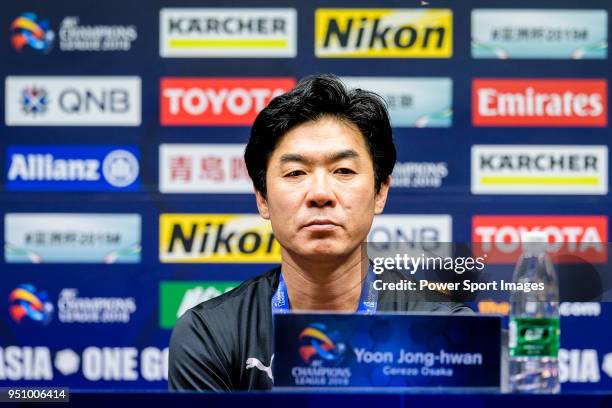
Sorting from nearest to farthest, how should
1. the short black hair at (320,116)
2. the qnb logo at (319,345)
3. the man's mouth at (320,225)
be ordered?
1. the qnb logo at (319,345)
2. the man's mouth at (320,225)
3. the short black hair at (320,116)

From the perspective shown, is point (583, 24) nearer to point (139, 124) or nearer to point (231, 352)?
point (139, 124)

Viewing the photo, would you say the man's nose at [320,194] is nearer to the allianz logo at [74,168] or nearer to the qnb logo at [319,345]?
the qnb logo at [319,345]

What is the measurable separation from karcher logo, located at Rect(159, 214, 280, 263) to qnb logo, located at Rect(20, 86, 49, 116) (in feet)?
2.03

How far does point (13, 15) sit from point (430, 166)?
5.48 ft

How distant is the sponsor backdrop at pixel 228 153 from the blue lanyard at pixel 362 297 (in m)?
1.58

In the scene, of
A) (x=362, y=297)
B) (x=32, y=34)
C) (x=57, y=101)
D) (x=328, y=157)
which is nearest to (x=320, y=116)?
(x=328, y=157)

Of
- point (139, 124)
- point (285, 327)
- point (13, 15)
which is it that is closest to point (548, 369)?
point (285, 327)

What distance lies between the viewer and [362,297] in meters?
1.52

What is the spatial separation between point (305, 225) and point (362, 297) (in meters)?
0.20

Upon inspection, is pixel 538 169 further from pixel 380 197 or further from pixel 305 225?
pixel 305 225

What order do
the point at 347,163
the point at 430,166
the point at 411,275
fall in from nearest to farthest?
1. the point at 411,275
2. the point at 347,163
3. the point at 430,166

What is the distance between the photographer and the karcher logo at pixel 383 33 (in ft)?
10.4

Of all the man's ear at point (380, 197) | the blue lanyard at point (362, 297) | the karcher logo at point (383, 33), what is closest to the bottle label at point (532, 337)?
the blue lanyard at point (362, 297)

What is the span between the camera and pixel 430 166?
10.3 feet
